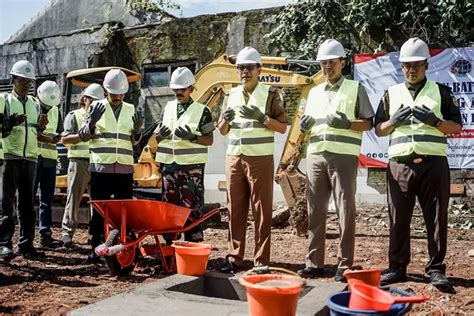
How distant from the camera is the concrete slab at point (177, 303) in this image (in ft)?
12.0

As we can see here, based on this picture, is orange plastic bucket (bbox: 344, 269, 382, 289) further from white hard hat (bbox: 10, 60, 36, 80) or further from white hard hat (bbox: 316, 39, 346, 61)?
white hard hat (bbox: 10, 60, 36, 80)

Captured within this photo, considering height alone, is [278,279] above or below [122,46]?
below

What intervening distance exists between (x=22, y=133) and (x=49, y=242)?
171 cm

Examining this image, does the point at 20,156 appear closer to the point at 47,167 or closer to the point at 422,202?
the point at 47,167

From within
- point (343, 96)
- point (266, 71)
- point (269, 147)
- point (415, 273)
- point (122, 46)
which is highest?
point (122, 46)

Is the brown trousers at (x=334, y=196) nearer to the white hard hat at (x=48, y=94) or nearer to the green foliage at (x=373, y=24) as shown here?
the white hard hat at (x=48, y=94)

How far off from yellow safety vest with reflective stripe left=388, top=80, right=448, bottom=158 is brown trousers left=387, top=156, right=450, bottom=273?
9 centimetres

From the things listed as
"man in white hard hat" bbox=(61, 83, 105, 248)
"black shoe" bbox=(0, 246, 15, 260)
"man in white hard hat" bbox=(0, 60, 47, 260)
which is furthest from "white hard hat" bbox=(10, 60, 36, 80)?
"black shoe" bbox=(0, 246, 15, 260)

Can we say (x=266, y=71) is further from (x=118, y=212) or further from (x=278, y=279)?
(x=278, y=279)

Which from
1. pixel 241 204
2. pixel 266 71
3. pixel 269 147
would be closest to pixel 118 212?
pixel 241 204

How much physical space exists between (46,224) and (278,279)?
4.68m

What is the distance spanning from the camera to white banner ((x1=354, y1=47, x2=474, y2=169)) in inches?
370

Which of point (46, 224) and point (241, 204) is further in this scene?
point (46, 224)

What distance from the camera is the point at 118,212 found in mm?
5184
